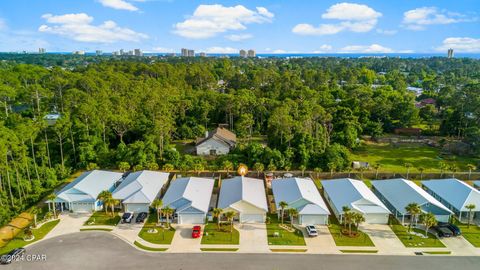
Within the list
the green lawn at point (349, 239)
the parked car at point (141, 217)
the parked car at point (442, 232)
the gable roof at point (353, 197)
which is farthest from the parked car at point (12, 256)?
the parked car at point (442, 232)

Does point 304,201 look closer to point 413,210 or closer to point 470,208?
point 413,210

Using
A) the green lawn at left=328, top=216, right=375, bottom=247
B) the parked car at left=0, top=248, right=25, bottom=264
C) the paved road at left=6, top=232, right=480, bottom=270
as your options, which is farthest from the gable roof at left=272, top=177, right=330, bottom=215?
the parked car at left=0, top=248, right=25, bottom=264

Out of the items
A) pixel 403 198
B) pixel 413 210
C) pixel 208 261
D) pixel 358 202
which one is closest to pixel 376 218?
pixel 358 202

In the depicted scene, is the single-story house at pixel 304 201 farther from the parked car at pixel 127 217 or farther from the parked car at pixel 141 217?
the parked car at pixel 127 217

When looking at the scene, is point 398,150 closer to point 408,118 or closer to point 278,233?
point 408,118

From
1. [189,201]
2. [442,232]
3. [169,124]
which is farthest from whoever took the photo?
[169,124]

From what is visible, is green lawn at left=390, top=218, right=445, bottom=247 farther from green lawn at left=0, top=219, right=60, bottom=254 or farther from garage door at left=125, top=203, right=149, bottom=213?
green lawn at left=0, top=219, right=60, bottom=254
